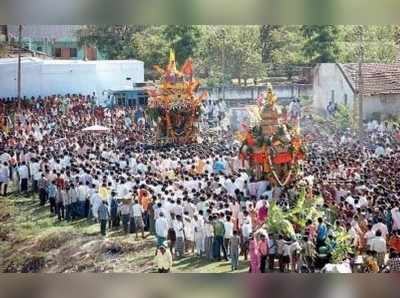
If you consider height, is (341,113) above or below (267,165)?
above

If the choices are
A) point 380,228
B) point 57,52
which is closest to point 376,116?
point 380,228

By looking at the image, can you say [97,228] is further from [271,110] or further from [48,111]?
[271,110]

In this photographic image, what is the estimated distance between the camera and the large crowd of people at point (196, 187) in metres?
5.87

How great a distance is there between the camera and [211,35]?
5941 mm

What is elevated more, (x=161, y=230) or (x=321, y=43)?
(x=321, y=43)

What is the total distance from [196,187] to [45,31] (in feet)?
5.38

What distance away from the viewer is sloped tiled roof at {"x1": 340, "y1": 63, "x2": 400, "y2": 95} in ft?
19.8

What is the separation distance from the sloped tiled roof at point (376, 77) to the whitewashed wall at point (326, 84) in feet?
0.20

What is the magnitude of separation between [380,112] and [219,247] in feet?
5.39

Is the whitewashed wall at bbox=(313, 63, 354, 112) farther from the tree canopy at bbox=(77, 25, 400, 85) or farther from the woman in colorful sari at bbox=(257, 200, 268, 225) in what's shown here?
the woman in colorful sari at bbox=(257, 200, 268, 225)

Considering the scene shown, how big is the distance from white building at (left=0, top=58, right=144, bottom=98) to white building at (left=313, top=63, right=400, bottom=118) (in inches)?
54.7

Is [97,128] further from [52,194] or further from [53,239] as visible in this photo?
[53,239]

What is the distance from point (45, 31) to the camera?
229 inches

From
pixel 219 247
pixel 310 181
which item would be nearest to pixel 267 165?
pixel 310 181
